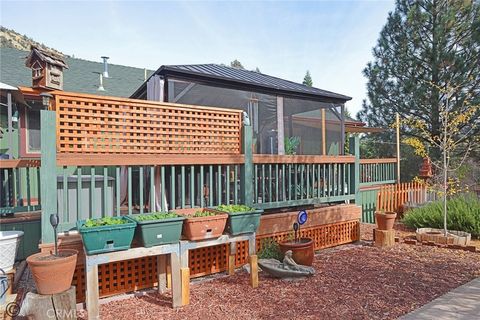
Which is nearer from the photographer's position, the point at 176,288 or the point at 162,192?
the point at 176,288

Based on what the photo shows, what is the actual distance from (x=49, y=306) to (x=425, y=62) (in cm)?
1355

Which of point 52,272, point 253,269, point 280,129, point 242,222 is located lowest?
point 253,269

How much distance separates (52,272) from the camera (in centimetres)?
274

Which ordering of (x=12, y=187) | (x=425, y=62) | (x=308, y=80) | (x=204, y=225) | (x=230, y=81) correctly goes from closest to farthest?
1. (x=204, y=225)
2. (x=12, y=187)
3. (x=230, y=81)
4. (x=425, y=62)
5. (x=308, y=80)

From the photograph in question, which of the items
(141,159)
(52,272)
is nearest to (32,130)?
(141,159)

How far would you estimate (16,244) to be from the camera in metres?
3.55

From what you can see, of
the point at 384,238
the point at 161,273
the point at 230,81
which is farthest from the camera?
the point at 230,81

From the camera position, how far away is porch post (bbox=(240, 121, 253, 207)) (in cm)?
466

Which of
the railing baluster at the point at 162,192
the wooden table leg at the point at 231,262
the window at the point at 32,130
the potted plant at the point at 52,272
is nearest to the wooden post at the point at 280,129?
the wooden table leg at the point at 231,262

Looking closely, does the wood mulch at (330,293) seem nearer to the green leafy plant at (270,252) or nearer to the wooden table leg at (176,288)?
Result: the wooden table leg at (176,288)

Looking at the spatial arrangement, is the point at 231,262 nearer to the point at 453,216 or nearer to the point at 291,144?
the point at 291,144

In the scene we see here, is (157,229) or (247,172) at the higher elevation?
(247,172)

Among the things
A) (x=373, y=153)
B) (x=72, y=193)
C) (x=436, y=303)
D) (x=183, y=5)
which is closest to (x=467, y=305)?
(x=436, y=303)

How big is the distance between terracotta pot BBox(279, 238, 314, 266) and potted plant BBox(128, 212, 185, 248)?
60.8 inches
